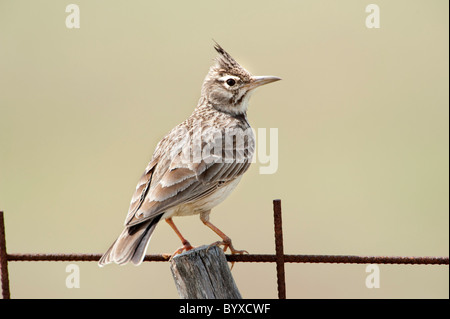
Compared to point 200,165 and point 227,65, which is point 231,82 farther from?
point 200,165

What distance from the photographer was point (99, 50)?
1923 centimetres

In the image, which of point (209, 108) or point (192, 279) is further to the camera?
point (209, 108)

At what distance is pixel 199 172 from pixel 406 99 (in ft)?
42.8

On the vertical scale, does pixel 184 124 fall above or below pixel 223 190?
above

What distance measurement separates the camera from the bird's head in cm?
692

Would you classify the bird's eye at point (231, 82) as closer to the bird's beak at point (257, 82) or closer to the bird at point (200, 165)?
the bird at point (200, 165)

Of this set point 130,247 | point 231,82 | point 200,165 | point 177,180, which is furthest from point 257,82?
point 130,247

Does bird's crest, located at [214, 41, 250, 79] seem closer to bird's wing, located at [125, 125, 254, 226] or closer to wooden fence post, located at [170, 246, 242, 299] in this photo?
bird's wing, located at [125, 125, 254, 226]

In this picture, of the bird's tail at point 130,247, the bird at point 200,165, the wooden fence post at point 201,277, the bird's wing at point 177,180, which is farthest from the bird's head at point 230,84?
the wooden fence post at point 201,277

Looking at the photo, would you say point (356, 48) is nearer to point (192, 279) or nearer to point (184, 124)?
point (184, 124)

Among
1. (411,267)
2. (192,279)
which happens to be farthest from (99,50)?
(192,279)

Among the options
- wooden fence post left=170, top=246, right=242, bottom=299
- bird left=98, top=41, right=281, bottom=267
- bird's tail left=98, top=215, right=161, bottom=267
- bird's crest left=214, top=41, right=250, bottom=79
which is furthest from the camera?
bird's crest left=214, top=41, right=250, bottom=79

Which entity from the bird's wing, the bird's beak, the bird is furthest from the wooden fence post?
the bird's beak

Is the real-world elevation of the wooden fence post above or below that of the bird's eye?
below
